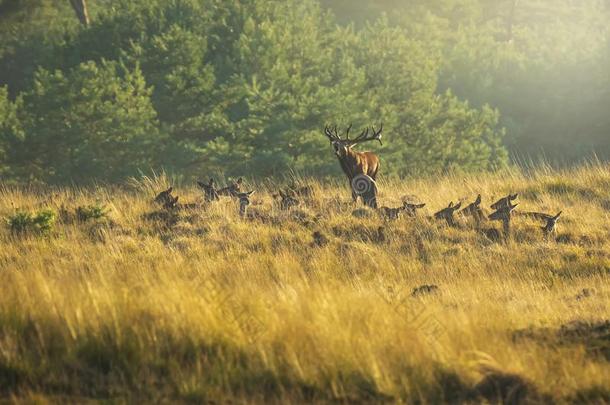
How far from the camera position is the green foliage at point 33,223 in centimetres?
1278

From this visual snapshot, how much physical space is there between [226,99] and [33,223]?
1515 centimetres

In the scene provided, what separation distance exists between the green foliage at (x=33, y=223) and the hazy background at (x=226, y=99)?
12019 mm

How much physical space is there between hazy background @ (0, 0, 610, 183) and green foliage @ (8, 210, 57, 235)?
1202 cm

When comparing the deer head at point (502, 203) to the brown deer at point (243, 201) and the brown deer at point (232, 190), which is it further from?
the brown deer at point (232, 190)

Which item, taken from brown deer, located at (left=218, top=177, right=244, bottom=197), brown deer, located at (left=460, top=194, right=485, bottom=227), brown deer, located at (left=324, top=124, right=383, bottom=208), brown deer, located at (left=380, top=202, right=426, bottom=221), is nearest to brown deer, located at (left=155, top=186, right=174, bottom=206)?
brown deer, located at (left=218, top=177, right=244, bottom=197)

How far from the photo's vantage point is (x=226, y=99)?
1084 inches

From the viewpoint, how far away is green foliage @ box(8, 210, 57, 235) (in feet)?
41.9

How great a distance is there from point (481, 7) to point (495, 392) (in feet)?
194

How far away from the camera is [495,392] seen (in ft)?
18.4

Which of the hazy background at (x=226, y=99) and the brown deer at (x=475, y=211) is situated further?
the hazy background at (x=226, y=99)

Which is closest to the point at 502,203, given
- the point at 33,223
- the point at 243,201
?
the point at 243,201

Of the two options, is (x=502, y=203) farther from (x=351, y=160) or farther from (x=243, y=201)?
(x=243, y=201)

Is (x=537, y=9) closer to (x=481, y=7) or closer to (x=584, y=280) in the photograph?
(x=481, y=7)

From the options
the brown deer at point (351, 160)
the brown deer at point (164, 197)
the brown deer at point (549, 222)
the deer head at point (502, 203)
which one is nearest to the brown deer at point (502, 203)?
the deer head at point (502, 203)
